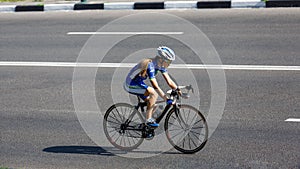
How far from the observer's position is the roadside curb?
17.1m

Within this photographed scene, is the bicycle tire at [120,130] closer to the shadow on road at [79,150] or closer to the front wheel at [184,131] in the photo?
the shadow on road at [79,150]

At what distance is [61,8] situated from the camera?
18812 millimetres

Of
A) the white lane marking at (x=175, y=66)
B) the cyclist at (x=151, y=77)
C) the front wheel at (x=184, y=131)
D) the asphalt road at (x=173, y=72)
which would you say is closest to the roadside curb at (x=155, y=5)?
the asphalt road at (x=173, y=72)

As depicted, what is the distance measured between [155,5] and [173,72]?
5.76 m

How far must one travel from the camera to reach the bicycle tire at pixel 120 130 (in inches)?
354

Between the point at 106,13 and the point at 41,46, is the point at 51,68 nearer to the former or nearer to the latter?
the point at 41,46

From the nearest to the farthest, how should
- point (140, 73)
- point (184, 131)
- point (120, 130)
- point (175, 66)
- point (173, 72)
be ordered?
point (140, 73) < point (184, 131) < point (120, 130) < point (173, 72) < point (175, 66)

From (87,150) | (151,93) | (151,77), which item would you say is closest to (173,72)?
(87,150)

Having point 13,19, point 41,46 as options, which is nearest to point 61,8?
point 13,19

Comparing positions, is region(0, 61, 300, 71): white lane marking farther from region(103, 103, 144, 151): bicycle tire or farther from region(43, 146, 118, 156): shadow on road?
region(43, 146, 118, 156): shadow on road

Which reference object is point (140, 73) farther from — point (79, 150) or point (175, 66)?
point (175, 66)

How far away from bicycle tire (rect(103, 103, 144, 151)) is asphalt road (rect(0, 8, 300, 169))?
0.57ft

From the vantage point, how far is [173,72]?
12.7m

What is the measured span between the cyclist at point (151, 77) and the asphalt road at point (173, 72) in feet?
2.36
